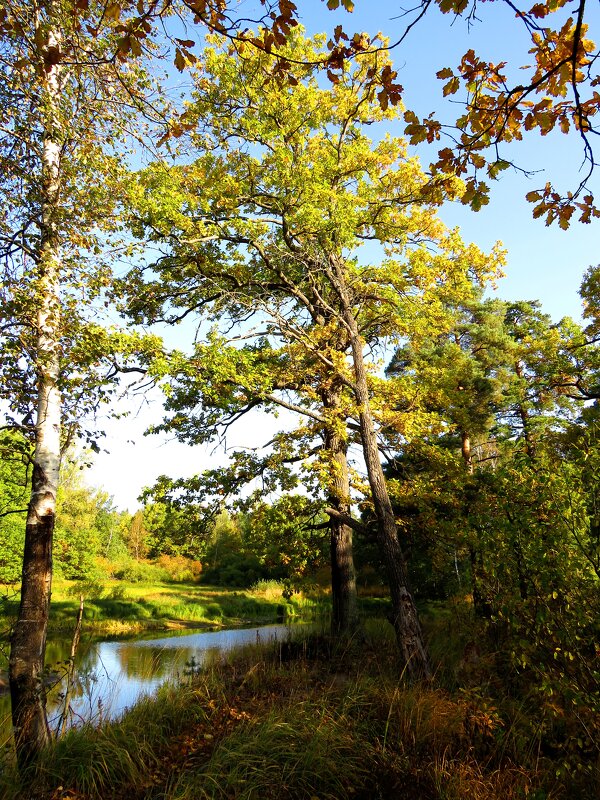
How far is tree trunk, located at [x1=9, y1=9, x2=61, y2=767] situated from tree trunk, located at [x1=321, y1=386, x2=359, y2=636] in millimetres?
5188

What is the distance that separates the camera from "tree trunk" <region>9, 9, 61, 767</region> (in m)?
4.14

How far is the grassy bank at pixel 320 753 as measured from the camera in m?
3.69

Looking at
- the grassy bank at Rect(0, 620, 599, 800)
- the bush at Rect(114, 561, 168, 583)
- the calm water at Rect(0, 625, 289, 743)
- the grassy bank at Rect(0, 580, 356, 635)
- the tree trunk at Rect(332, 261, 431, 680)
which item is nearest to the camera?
the grassy bank at Rect(0, 620, 599, 800)

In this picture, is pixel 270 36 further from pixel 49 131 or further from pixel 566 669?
pixel 566 669

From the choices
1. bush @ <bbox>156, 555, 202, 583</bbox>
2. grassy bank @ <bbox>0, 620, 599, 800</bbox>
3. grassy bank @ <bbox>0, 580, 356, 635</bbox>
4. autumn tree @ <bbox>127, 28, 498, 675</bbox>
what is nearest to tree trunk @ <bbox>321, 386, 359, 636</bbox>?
autumn tree @ <bbox>127, 28, 498, 675</bbox>

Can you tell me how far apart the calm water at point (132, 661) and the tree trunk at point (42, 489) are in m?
1.05

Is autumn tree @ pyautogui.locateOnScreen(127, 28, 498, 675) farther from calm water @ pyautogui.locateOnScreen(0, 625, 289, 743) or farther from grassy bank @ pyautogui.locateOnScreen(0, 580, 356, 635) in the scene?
grassy bank @ pyautogui.locateOnScreen(0, 580, 356, 635)

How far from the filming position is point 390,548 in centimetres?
740

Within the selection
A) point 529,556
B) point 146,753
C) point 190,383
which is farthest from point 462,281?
point 146,753

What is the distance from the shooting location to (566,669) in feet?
13.5

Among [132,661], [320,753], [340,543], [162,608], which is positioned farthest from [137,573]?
[320,753]

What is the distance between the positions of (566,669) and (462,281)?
294 inches

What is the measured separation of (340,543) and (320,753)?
6.66 m

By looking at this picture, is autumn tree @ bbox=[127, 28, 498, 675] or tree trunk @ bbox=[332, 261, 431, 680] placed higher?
autumn tree @ bbox=[127, 28, 498, 675]
